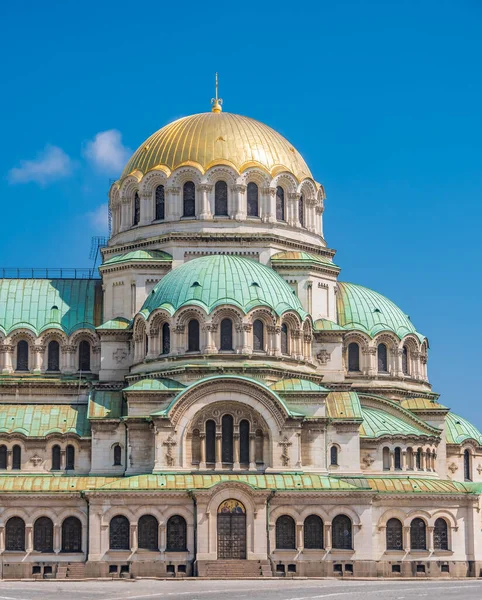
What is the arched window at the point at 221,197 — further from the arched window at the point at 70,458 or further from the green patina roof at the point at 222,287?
the arched window at the point at 70,458

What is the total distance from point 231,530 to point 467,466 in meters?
19.4

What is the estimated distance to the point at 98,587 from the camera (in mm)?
50031

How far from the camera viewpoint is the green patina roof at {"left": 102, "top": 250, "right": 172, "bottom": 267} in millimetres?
65781

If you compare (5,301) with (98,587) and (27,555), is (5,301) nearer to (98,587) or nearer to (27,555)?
(27,555)

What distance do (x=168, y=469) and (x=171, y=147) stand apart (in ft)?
60.5

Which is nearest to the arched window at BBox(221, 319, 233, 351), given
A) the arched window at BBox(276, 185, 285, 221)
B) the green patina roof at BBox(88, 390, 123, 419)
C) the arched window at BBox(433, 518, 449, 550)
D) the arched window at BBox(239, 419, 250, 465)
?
the arched window at BBox(239, 419, 250, 465)

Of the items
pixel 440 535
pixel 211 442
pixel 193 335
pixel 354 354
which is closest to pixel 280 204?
pixel 354 354

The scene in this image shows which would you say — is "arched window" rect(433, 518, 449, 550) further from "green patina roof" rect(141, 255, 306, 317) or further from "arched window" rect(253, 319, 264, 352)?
"green patina roof" rect(141, 255, 306, 317)

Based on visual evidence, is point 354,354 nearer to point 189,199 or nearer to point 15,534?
point 189,199

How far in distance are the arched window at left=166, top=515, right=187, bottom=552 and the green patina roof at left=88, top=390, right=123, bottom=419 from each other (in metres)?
6.40

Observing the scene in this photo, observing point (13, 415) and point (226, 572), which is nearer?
point (226, 572)

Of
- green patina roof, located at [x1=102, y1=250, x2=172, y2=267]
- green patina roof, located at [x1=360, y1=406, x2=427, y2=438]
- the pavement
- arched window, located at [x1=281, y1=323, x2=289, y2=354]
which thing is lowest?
the pavement

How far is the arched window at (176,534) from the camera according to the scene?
183ft

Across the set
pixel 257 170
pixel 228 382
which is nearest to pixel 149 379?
pixel 228 382
